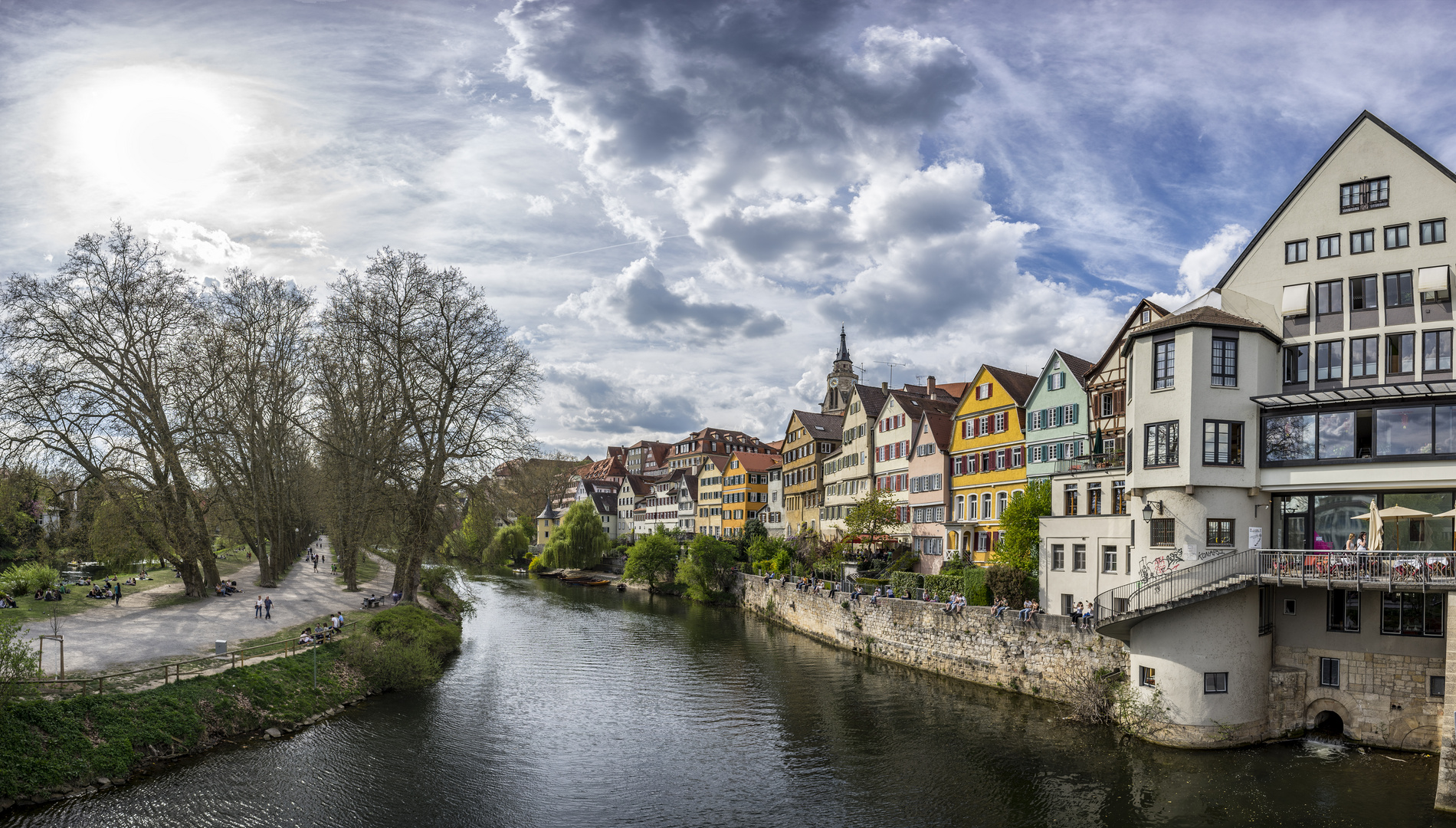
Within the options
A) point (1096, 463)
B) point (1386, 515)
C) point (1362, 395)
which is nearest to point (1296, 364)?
point (1362, 395)

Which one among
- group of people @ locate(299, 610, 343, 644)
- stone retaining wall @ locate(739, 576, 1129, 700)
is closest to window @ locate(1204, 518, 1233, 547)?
stone retaining wall @ locate(739, 576, 1129, 700)

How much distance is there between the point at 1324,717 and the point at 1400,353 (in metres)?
11.3

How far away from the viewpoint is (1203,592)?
24672mm

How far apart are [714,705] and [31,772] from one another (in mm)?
20144

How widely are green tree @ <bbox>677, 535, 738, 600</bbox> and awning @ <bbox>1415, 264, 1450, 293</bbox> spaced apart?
5042 cm

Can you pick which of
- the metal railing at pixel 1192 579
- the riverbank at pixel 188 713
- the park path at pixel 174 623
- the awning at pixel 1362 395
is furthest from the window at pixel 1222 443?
the park path at pixel 174 623

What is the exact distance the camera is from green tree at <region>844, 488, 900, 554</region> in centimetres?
5144

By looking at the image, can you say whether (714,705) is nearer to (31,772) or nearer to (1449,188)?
(31,772)

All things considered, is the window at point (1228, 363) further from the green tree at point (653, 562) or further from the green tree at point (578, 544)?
the green tree at point (578, 544)

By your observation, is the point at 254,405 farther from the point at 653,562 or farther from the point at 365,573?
the point at 653,562

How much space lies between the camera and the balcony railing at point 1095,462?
3272 centimetres

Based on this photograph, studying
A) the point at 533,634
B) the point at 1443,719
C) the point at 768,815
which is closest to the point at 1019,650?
the point at 1443,719

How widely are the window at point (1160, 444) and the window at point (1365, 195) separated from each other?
343 inches

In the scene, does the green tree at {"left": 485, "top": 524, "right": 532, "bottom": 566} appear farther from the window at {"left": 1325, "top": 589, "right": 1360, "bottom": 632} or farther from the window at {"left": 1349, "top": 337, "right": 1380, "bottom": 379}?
the window at {"left": 1349, "top": 337, "right": 1380, "bottom": 379}
